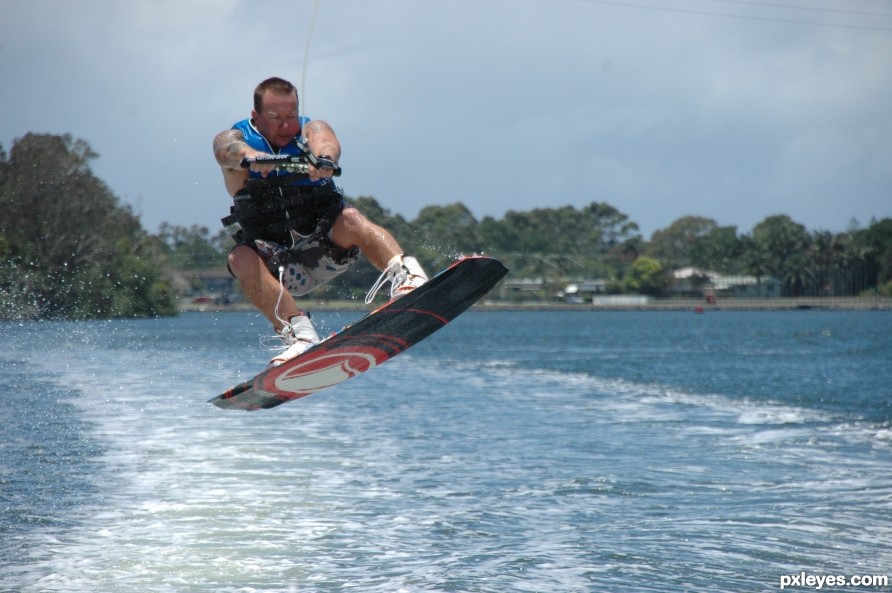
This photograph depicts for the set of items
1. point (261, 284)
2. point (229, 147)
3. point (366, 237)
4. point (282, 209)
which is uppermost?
point (229, 147)

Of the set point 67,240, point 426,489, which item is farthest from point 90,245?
point 426,489

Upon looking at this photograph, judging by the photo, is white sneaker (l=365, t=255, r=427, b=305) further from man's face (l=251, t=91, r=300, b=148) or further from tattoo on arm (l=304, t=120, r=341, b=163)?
man's face (l=251, t=91, r=300, b=148)

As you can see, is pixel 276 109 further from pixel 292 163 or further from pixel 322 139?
pixel 292 163

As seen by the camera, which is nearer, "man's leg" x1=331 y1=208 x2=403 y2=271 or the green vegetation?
"man's leg" x1=331 y1=208 x2=403 y2=271

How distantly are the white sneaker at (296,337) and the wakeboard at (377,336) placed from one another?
0.05 metres

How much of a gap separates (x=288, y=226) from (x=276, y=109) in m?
0.81

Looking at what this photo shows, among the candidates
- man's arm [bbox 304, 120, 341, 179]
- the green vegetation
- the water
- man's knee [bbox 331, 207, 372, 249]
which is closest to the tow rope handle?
man's arm [bbox 304, 120, 341, 179]

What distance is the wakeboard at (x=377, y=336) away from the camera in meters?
7.23

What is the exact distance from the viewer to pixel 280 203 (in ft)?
24.1

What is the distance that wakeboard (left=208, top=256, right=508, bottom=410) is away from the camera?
23.7 ft

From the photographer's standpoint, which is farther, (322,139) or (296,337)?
(296,337)

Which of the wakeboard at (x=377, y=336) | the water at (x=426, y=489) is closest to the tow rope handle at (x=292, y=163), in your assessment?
the wakeboard at (x=377, y=336)

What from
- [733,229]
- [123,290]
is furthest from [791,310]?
[123,290]

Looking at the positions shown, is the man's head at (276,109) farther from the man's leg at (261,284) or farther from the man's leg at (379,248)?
the man's leg at (261,284)
